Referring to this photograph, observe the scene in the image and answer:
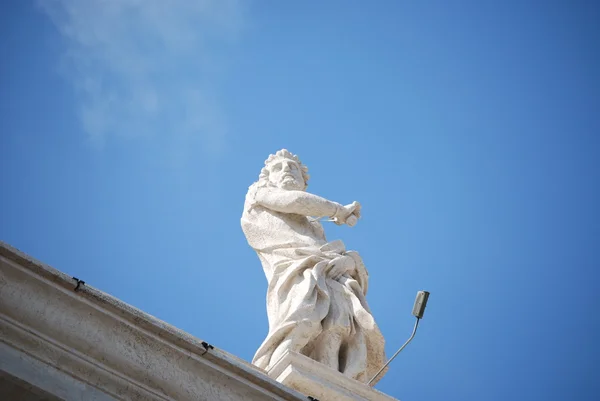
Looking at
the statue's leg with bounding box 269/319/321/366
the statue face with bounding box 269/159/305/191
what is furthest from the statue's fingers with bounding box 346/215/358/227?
the statue's leg with bounding box 269/319/321/366

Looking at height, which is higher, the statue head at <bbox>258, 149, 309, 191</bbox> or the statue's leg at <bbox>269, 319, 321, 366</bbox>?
the statue head at <bbox>258, 149, 309, 191</bbox>

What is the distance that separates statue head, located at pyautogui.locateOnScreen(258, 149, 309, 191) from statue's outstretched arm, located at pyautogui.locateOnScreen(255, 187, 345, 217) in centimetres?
38

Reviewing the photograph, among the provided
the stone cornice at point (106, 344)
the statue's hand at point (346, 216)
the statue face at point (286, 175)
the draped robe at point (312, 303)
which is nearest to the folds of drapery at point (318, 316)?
the draped robe at point (312, 303)

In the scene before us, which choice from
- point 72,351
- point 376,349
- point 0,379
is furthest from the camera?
point 376,349

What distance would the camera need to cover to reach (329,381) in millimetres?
6840

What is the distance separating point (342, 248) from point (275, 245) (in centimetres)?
65

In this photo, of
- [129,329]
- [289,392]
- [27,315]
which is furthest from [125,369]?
[289,392]

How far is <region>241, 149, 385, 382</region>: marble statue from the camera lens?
7828mm

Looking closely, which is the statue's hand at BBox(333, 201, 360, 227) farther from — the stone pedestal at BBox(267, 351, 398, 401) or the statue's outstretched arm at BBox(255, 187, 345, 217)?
the stone pedestal at BBox(267, 351, 398, 401)

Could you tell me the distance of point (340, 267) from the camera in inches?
348

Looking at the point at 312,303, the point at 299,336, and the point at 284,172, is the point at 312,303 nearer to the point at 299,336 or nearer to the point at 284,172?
the point at 299,336

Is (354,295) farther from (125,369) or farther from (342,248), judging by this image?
(125,369)

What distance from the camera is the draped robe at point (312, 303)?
780 cm

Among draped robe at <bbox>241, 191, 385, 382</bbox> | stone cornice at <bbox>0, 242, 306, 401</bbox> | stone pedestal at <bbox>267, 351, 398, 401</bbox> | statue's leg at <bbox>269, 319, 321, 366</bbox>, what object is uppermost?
draped robe at <bbox>241, 191, 385, 382</bbox>
